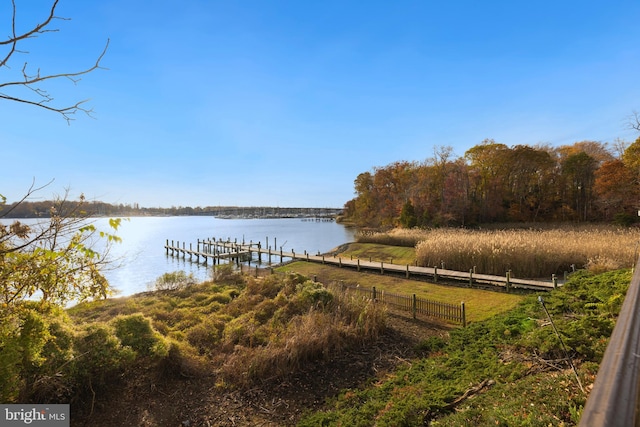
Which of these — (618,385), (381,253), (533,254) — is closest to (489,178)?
(381,253)

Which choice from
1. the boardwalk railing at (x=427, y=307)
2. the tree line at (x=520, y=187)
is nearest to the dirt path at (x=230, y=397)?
the boardwalk railing at (x=427, y=307)

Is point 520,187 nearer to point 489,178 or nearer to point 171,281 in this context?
point 489,178

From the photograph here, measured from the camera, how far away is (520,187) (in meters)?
39.8

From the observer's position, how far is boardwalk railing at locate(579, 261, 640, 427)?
70 cm

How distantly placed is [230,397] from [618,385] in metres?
7.06

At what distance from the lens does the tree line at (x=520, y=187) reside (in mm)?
32188

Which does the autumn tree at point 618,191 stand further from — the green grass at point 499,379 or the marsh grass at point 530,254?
the green grass at point 499,379

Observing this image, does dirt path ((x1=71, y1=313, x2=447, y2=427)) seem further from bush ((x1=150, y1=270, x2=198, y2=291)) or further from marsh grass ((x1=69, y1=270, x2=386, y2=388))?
bush ((x1=150, y1=270, x2=198, y2=291))

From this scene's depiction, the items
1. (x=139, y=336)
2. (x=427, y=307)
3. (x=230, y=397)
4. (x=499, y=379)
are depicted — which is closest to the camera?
(x=499, y=379)

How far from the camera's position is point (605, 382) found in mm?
866

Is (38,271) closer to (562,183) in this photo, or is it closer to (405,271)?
(405,271)

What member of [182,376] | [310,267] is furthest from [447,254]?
[182,376]

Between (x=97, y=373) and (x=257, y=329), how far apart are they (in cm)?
375

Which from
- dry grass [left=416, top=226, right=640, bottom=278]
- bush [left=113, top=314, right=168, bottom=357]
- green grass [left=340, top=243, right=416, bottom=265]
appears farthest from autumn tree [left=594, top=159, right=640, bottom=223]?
bush [left=113, top=314, right=168, bottom=357]
